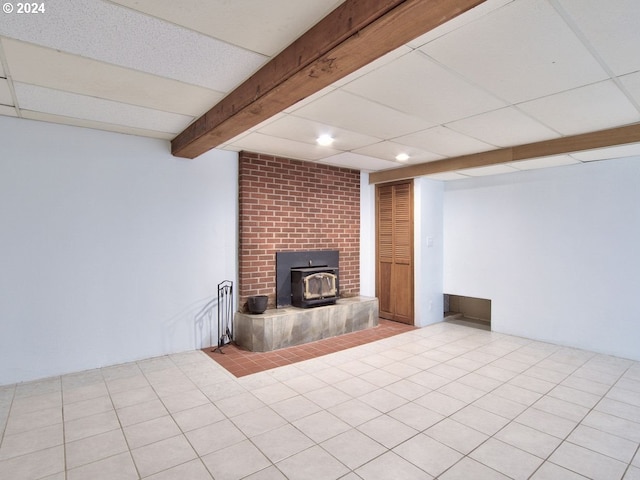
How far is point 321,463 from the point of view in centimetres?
210

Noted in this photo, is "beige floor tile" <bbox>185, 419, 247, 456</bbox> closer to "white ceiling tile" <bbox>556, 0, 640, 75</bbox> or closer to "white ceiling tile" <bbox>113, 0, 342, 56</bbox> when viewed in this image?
"white ceiling tile" <bbox>113, 0, 342, 56</bbox>

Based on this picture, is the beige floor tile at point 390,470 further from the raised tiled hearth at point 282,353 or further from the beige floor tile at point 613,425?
the raised tiled hearth at point 282,353

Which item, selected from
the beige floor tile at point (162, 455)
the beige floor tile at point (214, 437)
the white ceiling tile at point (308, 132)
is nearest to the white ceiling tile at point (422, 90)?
the white ceiling tile at point (308, 132)

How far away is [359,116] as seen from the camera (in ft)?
9.95

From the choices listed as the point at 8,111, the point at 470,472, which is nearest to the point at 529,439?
the point at 470,472

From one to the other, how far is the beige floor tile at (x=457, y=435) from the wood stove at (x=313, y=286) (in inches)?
94.3

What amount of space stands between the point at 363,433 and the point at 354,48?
2.46 m

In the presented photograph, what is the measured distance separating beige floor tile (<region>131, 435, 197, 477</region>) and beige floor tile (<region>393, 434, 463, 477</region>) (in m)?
1.38

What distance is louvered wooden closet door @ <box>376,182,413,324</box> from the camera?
5449 millimetres

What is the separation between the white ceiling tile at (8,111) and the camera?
2.89 meters

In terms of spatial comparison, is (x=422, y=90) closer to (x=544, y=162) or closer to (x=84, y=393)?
(x=544, y=162)

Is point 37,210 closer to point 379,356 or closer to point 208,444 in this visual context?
point 208,444

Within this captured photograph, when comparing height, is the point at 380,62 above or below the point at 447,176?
above

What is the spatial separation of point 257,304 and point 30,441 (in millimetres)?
2334
